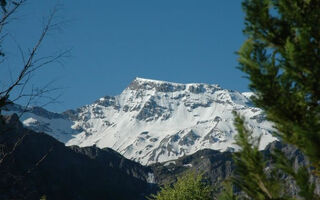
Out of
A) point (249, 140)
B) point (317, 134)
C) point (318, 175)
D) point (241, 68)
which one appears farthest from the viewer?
point (241, 68)

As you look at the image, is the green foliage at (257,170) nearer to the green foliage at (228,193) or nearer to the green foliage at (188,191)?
the green foliage at (228,193)

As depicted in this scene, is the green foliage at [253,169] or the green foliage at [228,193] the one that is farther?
the green foliage at [228,193]

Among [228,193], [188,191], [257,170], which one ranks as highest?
[188,191]

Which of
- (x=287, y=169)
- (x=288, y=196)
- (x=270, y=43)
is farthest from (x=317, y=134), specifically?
(x=270, y=43)

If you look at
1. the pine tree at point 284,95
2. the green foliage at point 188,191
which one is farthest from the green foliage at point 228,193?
the green foliage at point 188,191

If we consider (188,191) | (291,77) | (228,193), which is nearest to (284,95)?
(291,77)

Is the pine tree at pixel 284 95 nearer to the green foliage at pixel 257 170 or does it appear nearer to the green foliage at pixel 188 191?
the green foliage at pixel 257 170

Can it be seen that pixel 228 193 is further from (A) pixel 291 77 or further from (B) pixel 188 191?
(B) pixel 188 191

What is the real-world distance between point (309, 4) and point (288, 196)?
4185 millimetres

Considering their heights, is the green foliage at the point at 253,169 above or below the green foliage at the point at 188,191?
below

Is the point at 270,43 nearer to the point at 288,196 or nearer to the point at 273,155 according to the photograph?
the point at 273,155

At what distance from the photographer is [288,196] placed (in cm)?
707

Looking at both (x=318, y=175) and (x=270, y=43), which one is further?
(x=270, y=43)

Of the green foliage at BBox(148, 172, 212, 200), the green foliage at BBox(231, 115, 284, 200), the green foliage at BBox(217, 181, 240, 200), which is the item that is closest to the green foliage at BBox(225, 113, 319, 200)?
the green foliage at BBox(231, 115, 284, 200)
